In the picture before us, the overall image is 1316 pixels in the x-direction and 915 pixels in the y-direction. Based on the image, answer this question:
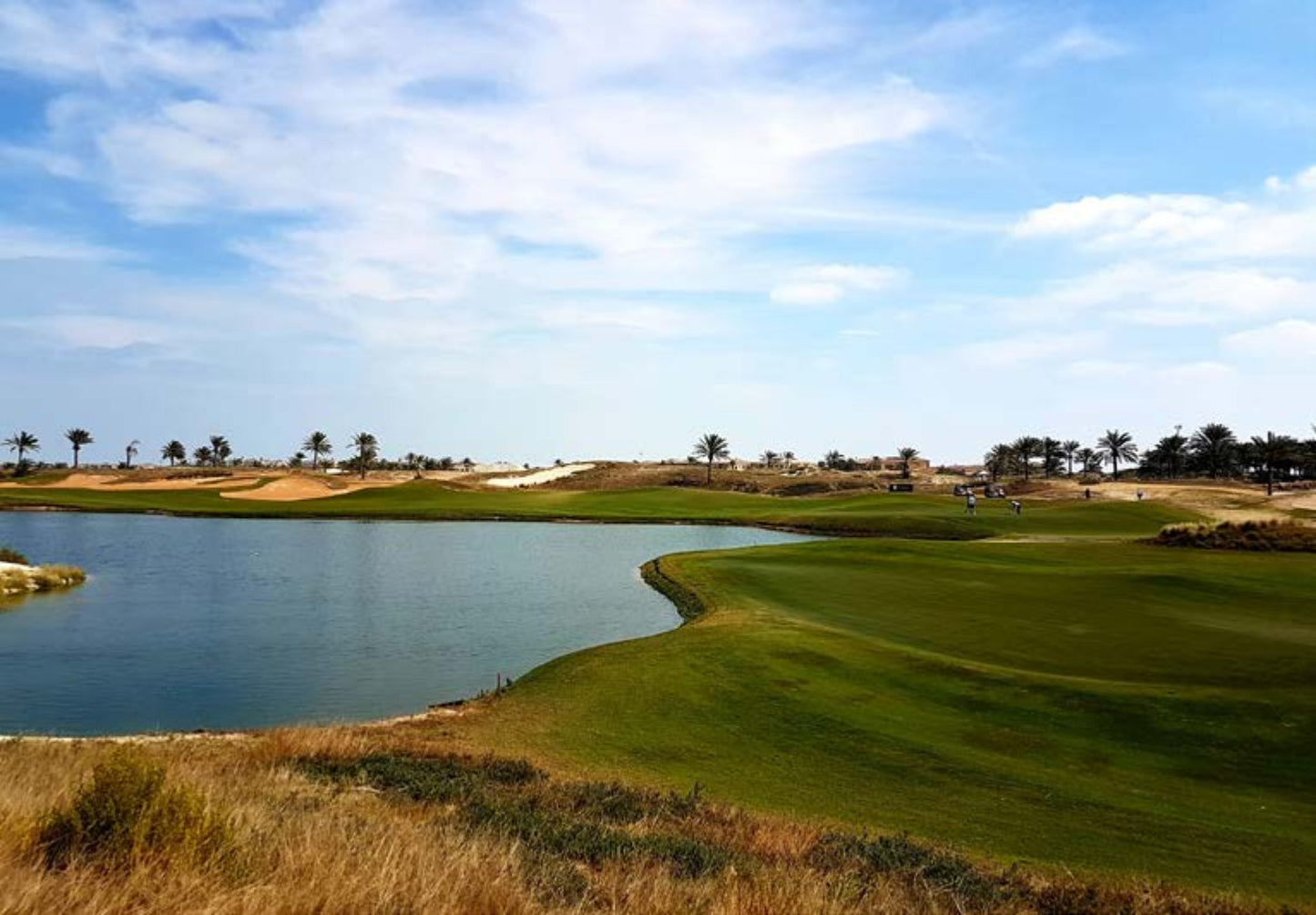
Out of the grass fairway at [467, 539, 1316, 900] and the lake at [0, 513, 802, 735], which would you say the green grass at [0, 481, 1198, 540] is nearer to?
the lake at [0, 513, 802, 735]

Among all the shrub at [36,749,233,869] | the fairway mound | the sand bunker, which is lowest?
the fairway mound

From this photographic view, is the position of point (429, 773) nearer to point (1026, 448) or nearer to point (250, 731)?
point (250, 731)

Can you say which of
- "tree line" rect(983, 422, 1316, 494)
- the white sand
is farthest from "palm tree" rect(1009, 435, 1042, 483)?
the white sand

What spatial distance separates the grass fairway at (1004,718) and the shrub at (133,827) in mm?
10310

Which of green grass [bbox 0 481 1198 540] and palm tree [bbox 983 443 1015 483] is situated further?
palm tree [bbox 983 443 1015 483]

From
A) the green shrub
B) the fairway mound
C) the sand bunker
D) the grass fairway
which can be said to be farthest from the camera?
the sand bunker

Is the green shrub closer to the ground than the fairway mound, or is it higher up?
closer to the ground

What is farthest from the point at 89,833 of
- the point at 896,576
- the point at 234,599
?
the point at 896,576

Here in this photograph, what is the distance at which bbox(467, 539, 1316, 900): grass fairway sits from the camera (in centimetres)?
1452

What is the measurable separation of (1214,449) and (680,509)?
305ft

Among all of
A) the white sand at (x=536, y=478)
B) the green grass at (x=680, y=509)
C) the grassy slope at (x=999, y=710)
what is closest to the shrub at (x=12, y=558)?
the grassy slope at (x=999, y=710)

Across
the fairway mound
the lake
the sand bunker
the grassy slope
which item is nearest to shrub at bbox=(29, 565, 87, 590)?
the lake

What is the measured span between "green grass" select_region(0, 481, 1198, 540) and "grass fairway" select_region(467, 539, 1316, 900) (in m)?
39.0

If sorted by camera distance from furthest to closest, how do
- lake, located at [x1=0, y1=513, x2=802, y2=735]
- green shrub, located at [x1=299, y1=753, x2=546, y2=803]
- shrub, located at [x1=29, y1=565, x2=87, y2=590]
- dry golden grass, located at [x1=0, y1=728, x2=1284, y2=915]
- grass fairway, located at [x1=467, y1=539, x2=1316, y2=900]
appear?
shrub, located at [x1=29, y1=565, x2=87, y2=590], lake, located at [x1=0, y1=513, x2=802, y2=735], grass fairway, located at [x1=467, y1=539, x2=1316, y2=900], green shrub, located at [x1=299, y1=753, x2=546, y2=803], dry golden grass, located at [x1=0, y1=728, x2=1284, y2=915]
